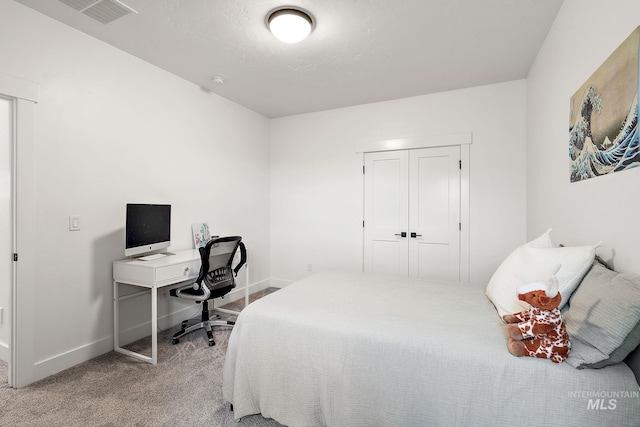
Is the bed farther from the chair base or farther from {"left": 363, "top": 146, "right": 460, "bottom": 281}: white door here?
{"left": 363, "top": 146, "right": 460, "bottom": 281}: white door

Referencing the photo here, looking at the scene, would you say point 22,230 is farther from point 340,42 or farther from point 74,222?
point 340,42

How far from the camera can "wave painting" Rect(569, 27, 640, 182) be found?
1291 millimetres

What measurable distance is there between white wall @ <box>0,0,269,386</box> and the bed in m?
1.56

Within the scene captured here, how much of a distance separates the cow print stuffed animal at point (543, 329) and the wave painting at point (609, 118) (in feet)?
2.09

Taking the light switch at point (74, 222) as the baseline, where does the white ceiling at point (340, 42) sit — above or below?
above

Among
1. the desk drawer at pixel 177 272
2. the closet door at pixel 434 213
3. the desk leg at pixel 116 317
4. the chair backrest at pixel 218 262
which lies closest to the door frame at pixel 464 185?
the closet door at pixel 434 213

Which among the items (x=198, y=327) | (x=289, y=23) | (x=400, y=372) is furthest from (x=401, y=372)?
(x=289, y=23)

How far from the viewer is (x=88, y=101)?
2576mm

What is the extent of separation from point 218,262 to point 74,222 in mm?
1167

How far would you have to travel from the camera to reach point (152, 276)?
2477mm

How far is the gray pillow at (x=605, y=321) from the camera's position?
1119 mm

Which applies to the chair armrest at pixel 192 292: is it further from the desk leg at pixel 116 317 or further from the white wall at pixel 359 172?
the white wall at pixel 359 172

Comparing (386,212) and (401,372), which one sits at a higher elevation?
(386,212)

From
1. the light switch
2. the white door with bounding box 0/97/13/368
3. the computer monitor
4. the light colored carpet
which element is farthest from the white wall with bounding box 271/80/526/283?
the white door with bounding box 0/97/13/368
